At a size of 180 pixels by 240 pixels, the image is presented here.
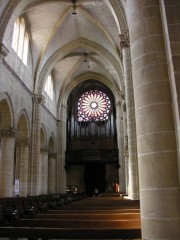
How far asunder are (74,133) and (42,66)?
1163 centimetres

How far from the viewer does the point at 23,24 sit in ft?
61.1

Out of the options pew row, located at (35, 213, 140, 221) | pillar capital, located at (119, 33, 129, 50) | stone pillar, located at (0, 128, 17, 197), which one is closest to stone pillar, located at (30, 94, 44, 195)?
stone pillar, located at (0, 128, 17, 197)

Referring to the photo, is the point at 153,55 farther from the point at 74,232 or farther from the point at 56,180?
the point at 56,180

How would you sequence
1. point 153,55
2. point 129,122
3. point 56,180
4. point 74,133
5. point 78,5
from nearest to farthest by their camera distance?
point 153,55, point 129,122, point 78,5, point 56,180, point 74,133

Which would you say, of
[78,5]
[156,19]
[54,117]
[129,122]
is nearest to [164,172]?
[156,19]

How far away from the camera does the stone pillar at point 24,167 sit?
18.1 meters

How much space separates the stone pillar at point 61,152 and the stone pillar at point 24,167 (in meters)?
8.97

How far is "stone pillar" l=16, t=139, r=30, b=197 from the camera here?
1811cm

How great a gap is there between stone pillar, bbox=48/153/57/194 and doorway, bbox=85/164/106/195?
584 cm

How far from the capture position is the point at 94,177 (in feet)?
105

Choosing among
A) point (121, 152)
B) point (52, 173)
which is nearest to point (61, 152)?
point (52, 173)

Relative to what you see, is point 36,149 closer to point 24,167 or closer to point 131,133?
point 24,167

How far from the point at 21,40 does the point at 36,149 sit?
25.7ft

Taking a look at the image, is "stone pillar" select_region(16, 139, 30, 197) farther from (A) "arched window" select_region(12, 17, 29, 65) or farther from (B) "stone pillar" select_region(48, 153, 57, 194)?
(B) "stone pillar" select_region(48, 153, 57, 194)
